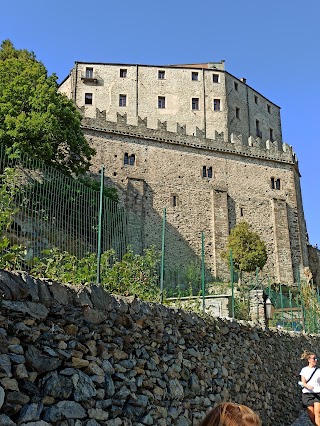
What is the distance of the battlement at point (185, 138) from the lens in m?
33.0

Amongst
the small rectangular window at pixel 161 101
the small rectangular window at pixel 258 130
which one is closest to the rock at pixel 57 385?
the small rectangular window at pixel 161 101

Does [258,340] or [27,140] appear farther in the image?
[27,140]

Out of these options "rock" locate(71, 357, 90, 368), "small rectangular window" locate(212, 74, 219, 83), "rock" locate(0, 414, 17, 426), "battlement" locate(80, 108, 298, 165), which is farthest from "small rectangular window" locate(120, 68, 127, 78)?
"rock" locate(0, 414, 17, 426)

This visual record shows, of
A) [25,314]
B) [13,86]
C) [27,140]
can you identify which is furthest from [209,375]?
[13,86]

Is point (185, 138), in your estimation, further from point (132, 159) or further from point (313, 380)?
point (313, 380)

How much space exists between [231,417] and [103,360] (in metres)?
2.54

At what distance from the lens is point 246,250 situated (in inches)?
1225

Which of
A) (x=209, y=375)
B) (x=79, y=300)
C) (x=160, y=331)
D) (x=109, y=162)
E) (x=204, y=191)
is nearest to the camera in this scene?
(x=79, y=300)

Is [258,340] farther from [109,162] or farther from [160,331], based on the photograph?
[109,162]

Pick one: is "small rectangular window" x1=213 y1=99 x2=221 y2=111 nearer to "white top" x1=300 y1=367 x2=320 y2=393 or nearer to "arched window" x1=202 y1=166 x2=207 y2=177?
"arched window" x1=202 y1=166 x2=207 y2=177

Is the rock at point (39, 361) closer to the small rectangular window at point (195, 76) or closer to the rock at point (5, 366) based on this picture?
the rock at point (5, 366)

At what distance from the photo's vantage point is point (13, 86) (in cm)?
2302

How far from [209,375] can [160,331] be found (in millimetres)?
1466

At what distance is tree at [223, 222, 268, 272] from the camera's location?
30.7 meters
